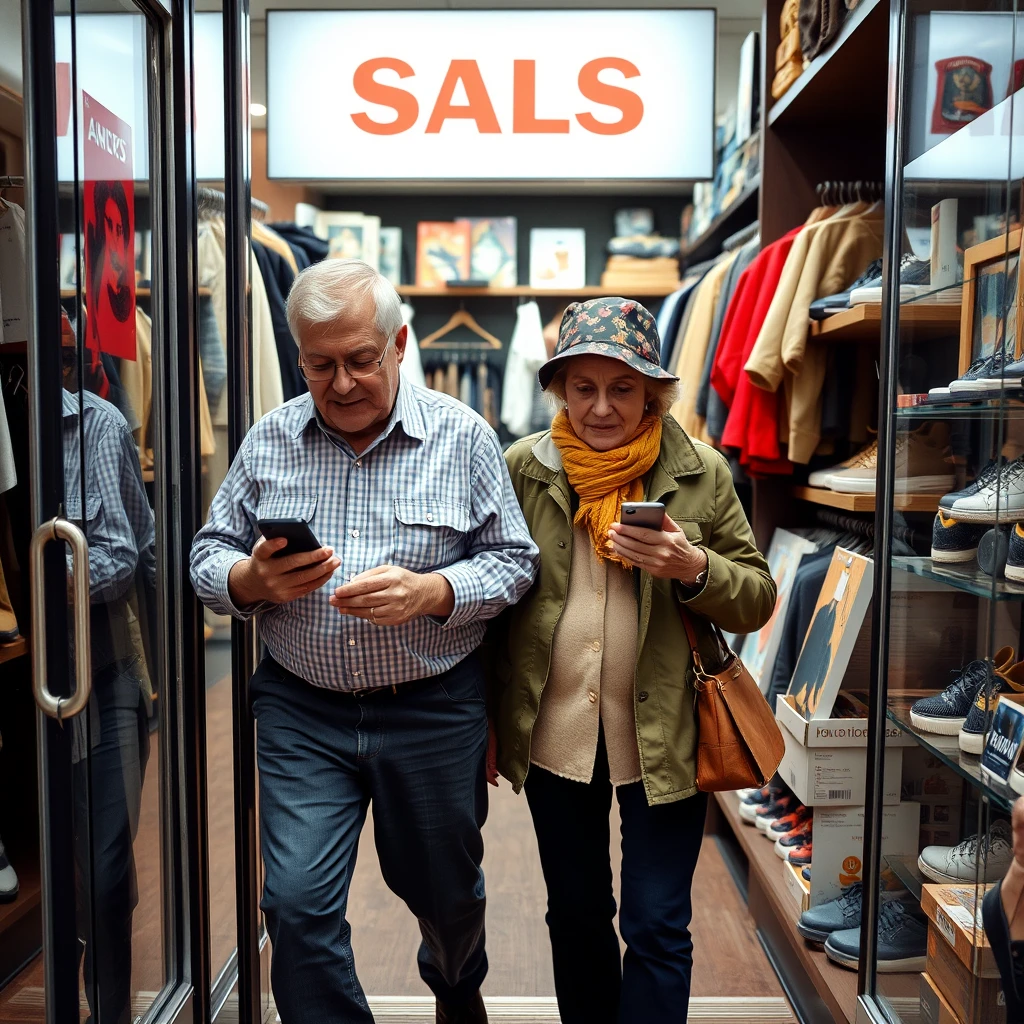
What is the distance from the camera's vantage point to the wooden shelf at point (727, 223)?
3.96 meters

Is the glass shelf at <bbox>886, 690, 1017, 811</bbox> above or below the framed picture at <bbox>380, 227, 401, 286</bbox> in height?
below

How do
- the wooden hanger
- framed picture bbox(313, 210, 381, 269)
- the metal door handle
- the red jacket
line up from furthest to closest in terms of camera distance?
1. the wooden hanger
2. framed picture bbox(313, 210, 381, 269)
3. the red jacket
4. the metal door handle

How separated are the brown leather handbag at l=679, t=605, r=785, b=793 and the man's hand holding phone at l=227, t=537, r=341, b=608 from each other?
663 millimetres

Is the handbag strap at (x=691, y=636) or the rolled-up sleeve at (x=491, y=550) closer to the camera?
the rolled-up sleeve at (x=491, y=550)

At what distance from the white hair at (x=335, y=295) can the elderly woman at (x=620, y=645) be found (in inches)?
12.6

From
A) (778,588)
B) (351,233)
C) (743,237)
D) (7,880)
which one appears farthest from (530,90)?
(351,233)

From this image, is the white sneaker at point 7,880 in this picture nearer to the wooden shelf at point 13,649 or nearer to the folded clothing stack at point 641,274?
the wooden shelf at point 13,649

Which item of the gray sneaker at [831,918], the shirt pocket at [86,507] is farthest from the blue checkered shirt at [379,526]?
the gray sneaker at [831,918]

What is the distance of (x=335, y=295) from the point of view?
182 centimetres

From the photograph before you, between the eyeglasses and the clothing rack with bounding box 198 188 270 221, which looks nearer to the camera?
the eyeglasses

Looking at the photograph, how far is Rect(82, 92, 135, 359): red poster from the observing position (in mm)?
1766

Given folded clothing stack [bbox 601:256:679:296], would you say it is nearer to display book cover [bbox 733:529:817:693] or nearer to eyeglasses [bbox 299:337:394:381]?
display book cover [bbox 733:529:817:693]

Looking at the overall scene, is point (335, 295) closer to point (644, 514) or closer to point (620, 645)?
point (644, 514)

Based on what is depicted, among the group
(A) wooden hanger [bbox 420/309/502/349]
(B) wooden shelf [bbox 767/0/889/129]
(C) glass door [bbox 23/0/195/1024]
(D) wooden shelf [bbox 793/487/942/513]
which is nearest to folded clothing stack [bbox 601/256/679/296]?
(A) wooden hanger [bbox 420/309/502/349]
